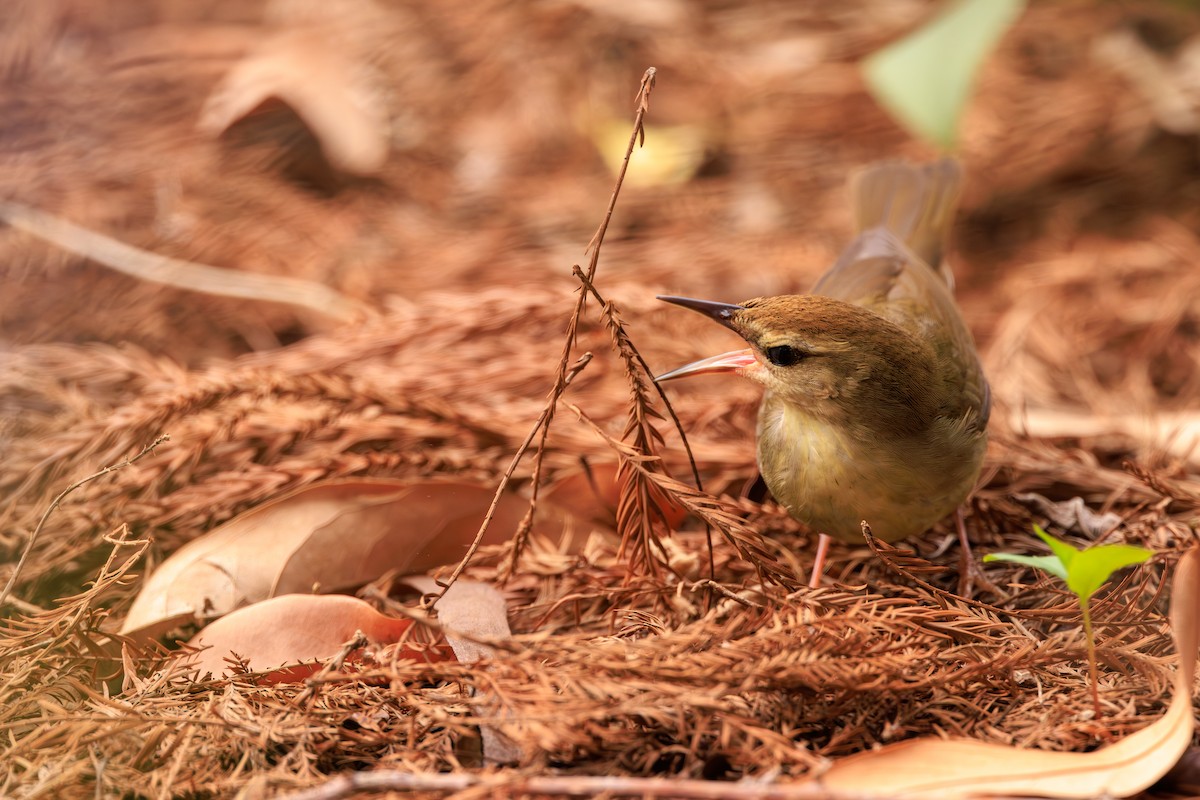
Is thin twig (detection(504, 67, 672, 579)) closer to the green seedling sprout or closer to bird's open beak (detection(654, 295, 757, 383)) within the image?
bird's open beak (detection(654, 295, 757, 383))

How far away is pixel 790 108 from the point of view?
6.07m

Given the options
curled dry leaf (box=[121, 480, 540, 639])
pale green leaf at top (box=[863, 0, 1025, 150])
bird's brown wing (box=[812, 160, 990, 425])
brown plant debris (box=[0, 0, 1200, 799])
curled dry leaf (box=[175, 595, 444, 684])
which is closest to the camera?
brown plant debris (box=[0, 0, 1200, 799])

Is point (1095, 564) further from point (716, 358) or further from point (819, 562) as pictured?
point (716, 358)

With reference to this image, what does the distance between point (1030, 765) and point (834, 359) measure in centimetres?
114

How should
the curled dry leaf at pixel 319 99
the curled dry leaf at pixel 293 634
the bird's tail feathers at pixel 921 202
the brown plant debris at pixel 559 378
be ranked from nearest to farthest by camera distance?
1. the brown plant debris at pixel 559 378
2. the curled dry leaf at pixel 293 634
3. the bird's tail feathers at pixel 921 202
4. the curled dry leaf at pixel 319 99

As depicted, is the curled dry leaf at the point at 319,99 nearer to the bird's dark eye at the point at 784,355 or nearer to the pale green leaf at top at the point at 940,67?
the pale green leaf at top at the point at 940,67

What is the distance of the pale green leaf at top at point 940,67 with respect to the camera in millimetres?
3471

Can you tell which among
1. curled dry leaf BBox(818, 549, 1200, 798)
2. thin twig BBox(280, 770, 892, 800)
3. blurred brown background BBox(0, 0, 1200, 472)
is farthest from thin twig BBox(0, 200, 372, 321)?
curled dry leaf BBox(818, 549, 1200, 798)

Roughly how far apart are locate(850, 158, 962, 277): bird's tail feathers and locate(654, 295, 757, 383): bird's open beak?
57.3 inches

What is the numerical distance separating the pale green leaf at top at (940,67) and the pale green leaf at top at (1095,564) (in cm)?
182

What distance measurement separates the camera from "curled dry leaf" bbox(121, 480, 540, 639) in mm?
2711

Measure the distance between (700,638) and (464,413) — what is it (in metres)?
1.52

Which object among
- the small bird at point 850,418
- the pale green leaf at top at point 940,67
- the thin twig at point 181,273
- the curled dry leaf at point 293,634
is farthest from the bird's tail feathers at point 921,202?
the curled dry leaf at point 293,634

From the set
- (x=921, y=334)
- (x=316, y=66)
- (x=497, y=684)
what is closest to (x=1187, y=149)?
(x=921, y=334)
